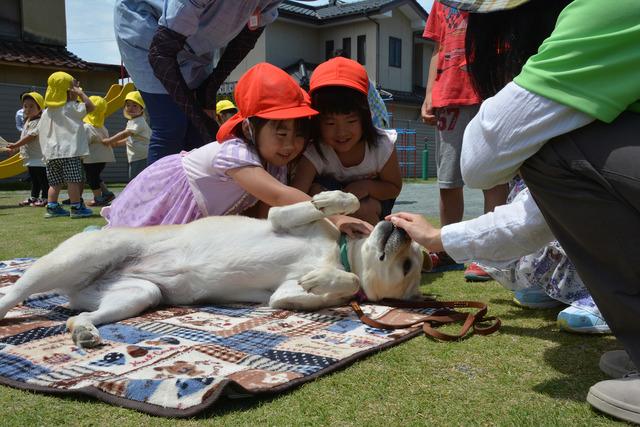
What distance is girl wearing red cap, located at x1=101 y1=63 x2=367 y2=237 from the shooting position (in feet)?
11.6

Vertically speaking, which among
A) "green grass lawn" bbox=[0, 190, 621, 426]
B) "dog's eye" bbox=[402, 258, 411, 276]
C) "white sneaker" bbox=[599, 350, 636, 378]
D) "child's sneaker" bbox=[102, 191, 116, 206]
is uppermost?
"dog's eye" bbox=[402, 258, 411, 276]

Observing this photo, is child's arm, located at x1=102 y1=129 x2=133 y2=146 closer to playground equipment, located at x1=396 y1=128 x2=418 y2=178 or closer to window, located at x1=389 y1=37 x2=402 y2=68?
playground equipment, located at x1=396 y1=128 x2=418 y2=178

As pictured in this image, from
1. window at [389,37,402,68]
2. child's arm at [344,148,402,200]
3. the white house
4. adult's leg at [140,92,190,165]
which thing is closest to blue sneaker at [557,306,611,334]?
child's arm at [344,148,402,200]

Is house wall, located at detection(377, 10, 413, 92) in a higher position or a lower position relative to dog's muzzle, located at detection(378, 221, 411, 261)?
higher

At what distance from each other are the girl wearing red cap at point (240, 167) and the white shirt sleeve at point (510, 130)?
138 cm

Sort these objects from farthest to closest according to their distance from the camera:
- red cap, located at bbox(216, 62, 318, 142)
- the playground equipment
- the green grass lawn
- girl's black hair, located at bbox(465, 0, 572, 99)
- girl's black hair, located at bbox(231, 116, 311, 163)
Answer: the playground equipment → girl's black hair, located at bbox(231, 116, 311, 163) → red cap, located at bbox(216, 62, 318, 142) → girl's black hair, located at bbox(465, 0, 572, 99) → the green grass lawn

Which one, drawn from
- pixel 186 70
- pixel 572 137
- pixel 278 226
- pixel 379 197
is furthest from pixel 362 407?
pixel 186 70

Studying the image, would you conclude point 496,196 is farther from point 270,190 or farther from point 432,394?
point 432,394

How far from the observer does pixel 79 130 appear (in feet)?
30.4

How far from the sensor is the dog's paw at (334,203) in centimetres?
314

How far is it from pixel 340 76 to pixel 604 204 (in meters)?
2.44

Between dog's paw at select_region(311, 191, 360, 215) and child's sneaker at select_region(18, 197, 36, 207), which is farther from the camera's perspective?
child's sneaker at select_region(18, 197, 36, 207)

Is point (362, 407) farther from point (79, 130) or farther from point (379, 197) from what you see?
point (79, 130)

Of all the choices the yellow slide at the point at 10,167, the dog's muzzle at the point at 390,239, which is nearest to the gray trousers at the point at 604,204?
the dog's muzzle at the point at 390,239
